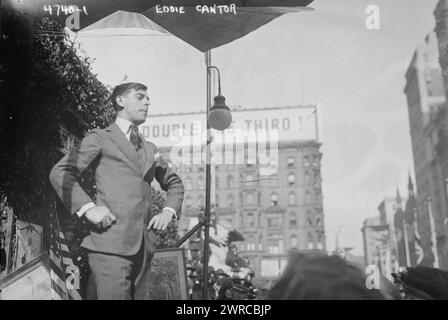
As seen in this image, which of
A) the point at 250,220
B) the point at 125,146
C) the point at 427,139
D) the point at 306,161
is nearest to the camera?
the point at 125,146

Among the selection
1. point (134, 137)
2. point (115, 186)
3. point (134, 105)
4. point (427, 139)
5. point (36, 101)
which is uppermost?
point (36, 101)

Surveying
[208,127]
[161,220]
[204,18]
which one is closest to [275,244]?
[161,220]

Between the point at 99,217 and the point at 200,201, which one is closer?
the point at 99,217

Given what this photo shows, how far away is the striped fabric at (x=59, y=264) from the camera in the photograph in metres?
4.89

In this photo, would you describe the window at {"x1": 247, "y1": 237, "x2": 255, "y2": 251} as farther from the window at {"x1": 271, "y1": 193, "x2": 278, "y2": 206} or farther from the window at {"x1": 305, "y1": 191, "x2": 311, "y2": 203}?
the window at {"x1": 305, "y1": 191, "x2": 311, "y2": 203}

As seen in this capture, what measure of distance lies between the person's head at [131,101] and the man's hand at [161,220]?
3.23 ft

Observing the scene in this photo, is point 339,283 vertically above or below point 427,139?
below

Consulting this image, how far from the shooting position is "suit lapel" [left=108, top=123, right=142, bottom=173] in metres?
5.01

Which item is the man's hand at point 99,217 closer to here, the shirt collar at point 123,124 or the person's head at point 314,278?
the shirt collar at point 123,124

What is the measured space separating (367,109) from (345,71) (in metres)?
0.47

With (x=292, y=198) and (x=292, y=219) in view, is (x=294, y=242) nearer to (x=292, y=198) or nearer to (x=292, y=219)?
(x=292, y=219)

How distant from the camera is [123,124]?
17.0ft

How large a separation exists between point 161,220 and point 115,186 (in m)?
0.55

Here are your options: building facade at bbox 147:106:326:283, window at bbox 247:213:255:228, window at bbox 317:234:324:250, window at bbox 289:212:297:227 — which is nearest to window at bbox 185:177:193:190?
building facade at bbox 147:106:326:283
